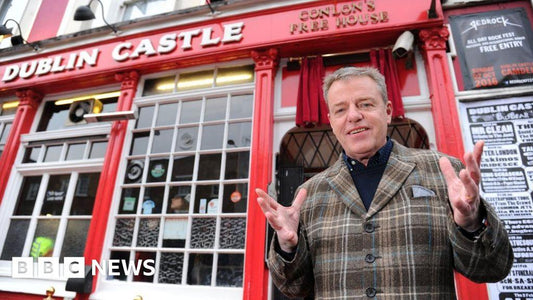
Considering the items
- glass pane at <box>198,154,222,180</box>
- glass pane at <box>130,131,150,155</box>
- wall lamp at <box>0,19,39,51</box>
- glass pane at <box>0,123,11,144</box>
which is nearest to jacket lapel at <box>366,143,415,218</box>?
glass pane at <box>198,154,222,180</box>

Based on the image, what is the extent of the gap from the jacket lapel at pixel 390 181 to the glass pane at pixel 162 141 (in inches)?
135

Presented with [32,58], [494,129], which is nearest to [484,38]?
[494,129]

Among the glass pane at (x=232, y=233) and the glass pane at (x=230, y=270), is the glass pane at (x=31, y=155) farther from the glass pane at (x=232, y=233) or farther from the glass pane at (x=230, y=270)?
the glass pane at (x=230, y=270)

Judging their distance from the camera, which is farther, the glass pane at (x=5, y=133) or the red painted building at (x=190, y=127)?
the glass pane at (x=5, y=133)

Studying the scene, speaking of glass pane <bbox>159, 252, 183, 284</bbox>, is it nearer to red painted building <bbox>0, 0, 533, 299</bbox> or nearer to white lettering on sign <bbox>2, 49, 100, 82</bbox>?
red painted building <bbox>0, 0, 533, 299</bbox>

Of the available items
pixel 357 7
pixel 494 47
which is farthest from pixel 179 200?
pixel 494 47

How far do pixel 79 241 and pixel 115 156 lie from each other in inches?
55.0

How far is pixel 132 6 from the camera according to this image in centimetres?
586

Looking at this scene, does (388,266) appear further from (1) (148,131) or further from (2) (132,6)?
(2) (132,6)

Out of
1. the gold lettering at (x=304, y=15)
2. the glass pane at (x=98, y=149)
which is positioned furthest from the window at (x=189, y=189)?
the gold lettering at (x=304, y=15)

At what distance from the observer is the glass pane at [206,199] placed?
11.7ft

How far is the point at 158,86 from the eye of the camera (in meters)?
4.57

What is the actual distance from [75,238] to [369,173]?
15.0 feet

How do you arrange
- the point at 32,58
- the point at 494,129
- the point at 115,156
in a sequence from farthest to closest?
the point at 32,58 → the point at 115,156 → the point at 494,129
